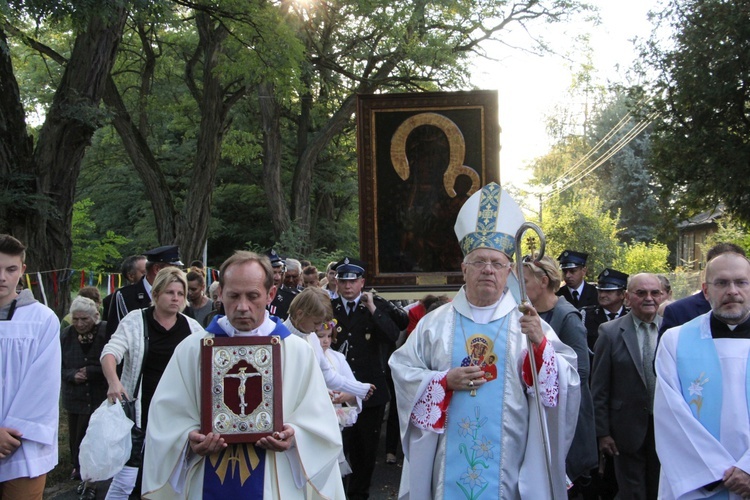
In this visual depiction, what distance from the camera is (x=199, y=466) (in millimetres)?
4070

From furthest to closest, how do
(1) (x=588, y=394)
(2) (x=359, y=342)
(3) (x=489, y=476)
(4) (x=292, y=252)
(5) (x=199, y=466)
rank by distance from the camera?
(4) (x=292, y=252), (2) (x=359, y=342), (1) (x=588, y=394), (3) (x=489, y=476), (5) (x=199, y=466)

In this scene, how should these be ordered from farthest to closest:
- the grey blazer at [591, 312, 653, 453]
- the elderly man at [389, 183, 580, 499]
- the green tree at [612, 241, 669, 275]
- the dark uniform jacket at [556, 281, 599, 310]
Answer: the green tree at [612, 241, 669, 275], the dark uniform jacket at [556, 281, 599, 310], the grey blazer at [591, 312, 653, 453], the elderly man at [389, 183, 580, 499]

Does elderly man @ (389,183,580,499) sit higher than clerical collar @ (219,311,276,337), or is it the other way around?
clerical collar @ (219,311,276,337)

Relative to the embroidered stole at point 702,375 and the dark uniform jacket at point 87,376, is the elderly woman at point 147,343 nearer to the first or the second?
the dark uniform jacket at point 87,376

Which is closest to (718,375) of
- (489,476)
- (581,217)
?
(489,476)

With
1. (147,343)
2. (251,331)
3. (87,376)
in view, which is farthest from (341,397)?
(87,376)

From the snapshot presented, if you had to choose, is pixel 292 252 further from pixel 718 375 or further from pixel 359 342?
pixel 718 375

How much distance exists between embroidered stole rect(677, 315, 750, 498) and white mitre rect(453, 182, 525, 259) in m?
1.12

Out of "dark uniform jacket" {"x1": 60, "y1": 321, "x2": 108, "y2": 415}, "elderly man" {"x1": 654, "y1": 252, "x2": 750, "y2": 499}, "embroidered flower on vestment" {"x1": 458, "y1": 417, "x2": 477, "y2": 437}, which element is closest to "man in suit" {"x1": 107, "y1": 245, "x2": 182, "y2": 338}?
"dark uniform jacket" {"x1": 60, "y1": 321, "x2": 108, "y2": 415}

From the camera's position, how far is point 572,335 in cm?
639

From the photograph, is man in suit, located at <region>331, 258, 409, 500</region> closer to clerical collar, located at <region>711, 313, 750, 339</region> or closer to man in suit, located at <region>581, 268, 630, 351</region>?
man in suit, located at <region>581, 268, 630, 351</region>

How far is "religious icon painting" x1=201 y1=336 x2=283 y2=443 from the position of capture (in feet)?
13.0

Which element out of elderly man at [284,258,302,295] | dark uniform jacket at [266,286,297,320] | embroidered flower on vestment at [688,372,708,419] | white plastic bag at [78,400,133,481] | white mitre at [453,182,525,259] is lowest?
white plastic bag at [78,400,133,481]

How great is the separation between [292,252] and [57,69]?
29.2 feet
